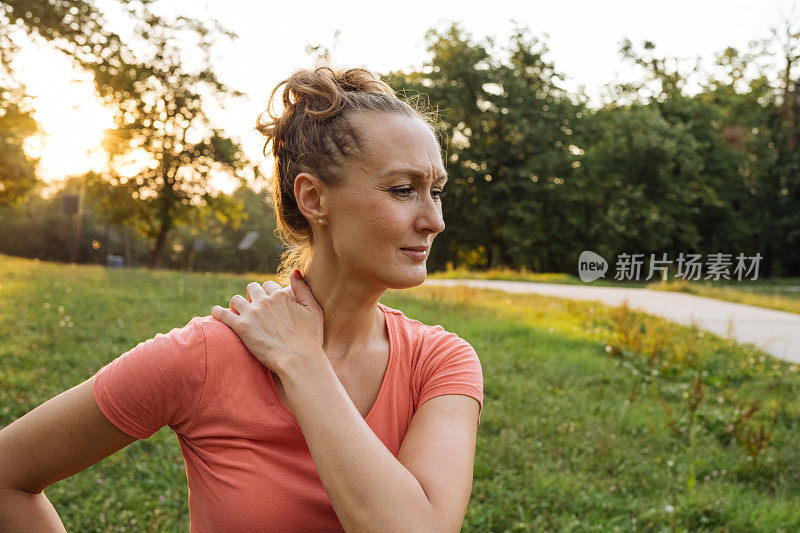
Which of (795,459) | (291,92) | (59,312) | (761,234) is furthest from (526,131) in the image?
(291,92)

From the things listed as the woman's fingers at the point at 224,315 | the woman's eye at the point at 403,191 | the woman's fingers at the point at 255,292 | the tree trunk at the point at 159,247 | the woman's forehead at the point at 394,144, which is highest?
the woman's forehead at the point at 394,144

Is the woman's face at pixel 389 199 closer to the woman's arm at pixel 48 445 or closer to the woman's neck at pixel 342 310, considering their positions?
the woman's neck at pixel 342 310

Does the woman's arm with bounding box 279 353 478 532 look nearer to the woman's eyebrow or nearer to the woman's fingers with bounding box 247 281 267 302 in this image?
the woman's fingers with bounding box 247 281 267 302

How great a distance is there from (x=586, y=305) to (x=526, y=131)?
21.5 m

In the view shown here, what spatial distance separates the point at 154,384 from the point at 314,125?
0.83 m

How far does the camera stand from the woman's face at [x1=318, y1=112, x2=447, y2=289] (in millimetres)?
1782

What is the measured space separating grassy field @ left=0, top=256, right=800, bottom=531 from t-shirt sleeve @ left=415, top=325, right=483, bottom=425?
95.6 inches

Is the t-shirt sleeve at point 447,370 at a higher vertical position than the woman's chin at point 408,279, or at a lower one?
lower

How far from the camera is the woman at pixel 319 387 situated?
1579 mm

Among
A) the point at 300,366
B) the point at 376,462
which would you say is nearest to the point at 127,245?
the point at 300,366

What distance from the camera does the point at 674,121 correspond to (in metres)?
30.2

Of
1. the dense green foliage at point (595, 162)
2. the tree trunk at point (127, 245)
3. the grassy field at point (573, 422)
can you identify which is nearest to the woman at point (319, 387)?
the grassy field at point (573, 422)

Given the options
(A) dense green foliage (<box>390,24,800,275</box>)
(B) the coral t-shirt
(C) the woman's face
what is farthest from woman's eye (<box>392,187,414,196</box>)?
(A) dense green foliage (<box>390,24,800,275</box>)

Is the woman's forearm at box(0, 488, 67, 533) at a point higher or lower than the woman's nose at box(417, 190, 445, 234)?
lower
